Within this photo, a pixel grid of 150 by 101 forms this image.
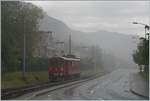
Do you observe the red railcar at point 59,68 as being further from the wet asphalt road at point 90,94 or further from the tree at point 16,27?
the wet asphalt road at point 90,94

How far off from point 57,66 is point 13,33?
6269 mm

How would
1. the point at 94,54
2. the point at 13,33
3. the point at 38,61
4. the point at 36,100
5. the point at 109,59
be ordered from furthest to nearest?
the point at 109,59
the point at 94,54
the point at 38,61
the point at 13,33
the point at 36,100

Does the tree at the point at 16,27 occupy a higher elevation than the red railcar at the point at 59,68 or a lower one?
higher

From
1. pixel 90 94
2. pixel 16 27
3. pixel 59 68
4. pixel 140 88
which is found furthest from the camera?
pixel 16 27

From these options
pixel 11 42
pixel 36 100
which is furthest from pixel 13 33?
pixel 36 100

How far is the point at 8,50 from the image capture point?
50.8 metres

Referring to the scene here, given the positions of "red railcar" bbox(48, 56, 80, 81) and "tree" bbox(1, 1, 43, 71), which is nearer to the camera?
"tree" bbox(1, 1, 43, 71)

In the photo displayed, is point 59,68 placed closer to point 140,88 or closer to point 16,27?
point 16,27

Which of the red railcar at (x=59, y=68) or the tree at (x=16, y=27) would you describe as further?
the red railcar at (x=59, y=68)

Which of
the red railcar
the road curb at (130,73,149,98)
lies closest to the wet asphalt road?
the road curb at (130,73,149,98)

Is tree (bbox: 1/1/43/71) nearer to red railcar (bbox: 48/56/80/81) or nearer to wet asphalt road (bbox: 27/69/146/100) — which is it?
red railcar (bbox: 48/56/80/81)

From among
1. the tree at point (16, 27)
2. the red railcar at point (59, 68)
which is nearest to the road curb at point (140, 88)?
the red railcar at point (59, 68)

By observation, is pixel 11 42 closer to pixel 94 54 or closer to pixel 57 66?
pixel 57 66

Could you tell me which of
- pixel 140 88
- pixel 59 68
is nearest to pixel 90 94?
pixel 140 88
